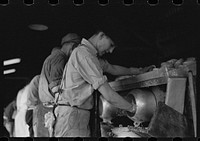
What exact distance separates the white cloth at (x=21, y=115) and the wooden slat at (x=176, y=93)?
99cm

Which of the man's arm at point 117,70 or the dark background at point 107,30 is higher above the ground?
the dark background at point 107,30

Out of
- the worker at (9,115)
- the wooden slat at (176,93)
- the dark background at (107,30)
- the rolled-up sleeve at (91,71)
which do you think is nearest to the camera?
the wooden slat at (176,93)

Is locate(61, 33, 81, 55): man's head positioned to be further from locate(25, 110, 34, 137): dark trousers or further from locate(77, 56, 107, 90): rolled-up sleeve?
A: locate(25, 110, 34, 137): dark trousers

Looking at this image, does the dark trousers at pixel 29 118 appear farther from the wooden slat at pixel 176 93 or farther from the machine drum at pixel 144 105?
the wooden slat at pixel 176 93

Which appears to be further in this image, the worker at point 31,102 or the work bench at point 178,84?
the worker at point 31,102

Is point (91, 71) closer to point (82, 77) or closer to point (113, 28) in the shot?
point (82, 77)

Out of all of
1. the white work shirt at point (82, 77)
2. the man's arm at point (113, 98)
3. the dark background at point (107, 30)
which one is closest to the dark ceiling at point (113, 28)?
the dark background at point (107, 30)

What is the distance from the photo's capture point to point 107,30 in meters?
2.77

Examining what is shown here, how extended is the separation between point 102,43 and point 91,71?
0.77ft

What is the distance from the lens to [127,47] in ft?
9.13

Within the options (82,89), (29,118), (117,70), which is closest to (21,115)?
(29,118)

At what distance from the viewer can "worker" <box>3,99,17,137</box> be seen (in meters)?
2.83

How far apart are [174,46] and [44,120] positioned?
101cm

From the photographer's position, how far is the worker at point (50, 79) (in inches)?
109
